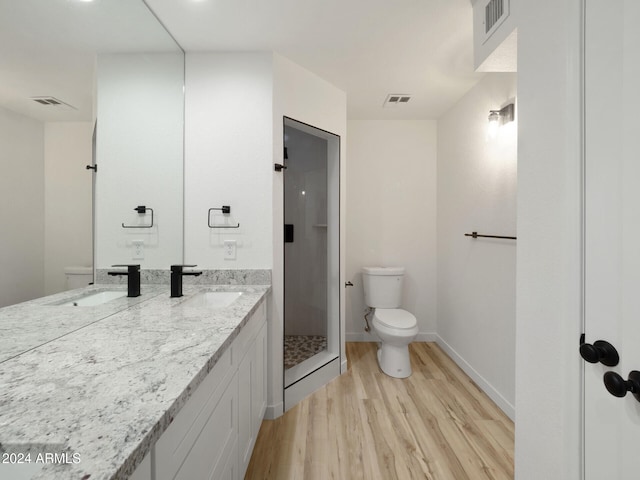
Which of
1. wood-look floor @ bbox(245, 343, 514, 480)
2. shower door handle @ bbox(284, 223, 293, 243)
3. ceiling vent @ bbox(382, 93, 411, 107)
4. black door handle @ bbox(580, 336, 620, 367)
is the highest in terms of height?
ceiling vent @ bbox(382, 93, 411, 107)

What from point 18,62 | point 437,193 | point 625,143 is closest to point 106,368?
point 18,62

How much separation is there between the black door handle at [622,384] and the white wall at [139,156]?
175cm

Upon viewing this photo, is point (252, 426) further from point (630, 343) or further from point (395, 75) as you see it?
point (395, 75)

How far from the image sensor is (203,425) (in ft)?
2.85

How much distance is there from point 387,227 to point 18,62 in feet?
9.30

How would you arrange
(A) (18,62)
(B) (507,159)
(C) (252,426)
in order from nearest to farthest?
1. (A) (18,62)
2. (C) (252,426)
3. (B) (507,159)

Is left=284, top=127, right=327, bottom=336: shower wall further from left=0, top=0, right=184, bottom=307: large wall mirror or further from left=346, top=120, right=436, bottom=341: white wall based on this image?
left=0, top=0, right=184, bottom=307: large wall mirror

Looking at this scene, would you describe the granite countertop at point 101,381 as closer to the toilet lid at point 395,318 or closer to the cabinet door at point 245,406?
the cabinet door at point 245,406

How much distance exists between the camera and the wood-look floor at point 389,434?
1501 millimetres

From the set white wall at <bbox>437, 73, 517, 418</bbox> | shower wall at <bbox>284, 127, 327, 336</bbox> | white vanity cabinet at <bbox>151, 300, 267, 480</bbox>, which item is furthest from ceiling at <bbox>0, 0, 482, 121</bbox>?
white vanity cabinet at <bbox>151, 300, 267, 480</bbox>

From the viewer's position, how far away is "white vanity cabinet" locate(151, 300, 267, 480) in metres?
0.70

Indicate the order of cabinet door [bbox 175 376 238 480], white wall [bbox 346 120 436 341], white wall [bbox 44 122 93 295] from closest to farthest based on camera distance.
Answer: cabinet door [bbox 175 376 238 480], white wall [bbox 44 122 93 295], white wall [bbox 346 120 436 341]

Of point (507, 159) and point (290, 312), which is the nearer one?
point (507, 159)

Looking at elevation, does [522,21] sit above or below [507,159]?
above
